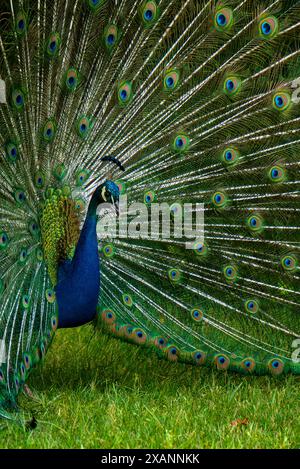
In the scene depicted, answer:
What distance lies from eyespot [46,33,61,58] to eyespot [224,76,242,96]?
744 millimetres

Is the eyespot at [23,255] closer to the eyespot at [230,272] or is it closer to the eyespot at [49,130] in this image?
the eyespot at [49,130]

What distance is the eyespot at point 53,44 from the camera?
3.85m

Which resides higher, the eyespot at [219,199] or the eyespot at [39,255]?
the eyespot at [219,199]

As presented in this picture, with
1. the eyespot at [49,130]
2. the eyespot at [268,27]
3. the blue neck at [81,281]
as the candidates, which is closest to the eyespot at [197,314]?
the blue neck at [81,281]

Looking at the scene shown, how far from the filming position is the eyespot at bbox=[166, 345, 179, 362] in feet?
13.6

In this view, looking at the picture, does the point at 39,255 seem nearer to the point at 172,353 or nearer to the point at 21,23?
the point at 172,353

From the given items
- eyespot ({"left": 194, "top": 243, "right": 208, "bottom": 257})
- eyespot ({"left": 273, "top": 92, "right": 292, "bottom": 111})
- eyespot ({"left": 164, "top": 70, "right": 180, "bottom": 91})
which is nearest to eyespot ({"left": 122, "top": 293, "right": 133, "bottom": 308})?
eyespot ({"left": 194, "top": 243, "right": 208, "bottom": 257})

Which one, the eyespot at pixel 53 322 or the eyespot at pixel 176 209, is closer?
the eyespot at pixel 53 322

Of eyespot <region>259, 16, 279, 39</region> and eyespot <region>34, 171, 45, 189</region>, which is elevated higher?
eyespot <region>259, 16, 279, 39</region>

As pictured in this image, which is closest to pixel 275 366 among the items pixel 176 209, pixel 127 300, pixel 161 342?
pixel 161 342

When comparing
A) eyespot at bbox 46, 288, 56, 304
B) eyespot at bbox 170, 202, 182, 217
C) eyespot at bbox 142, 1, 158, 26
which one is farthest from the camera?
eyespot at bbox 170, 202, 182, 217

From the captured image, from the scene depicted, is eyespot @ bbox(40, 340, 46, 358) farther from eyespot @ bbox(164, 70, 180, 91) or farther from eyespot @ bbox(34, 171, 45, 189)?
eyespot @ bbox(164, 70, 180, 91)

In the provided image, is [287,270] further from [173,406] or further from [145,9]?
[145,9]

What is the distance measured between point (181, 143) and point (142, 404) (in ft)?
3.74
